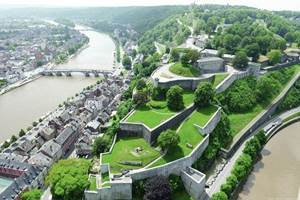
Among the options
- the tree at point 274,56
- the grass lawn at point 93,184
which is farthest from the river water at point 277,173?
the tree at point 274,56

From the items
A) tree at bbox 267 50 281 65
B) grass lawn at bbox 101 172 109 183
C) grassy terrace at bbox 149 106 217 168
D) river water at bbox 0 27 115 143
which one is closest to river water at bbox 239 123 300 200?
grassy terrace at bbox 149 106 217 168

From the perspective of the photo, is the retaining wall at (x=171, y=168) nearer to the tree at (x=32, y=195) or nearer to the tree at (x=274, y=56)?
the tree at (x=32, y=195)

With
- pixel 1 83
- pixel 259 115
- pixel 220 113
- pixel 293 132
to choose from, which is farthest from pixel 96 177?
pixel 1 83

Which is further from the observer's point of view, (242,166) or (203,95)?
(203,95)

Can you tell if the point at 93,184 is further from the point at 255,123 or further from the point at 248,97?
the point at 248,97

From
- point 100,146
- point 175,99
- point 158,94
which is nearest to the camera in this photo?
point 100,146

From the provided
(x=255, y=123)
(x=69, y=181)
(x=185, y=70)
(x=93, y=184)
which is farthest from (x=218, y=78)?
(x=69, y=181)
